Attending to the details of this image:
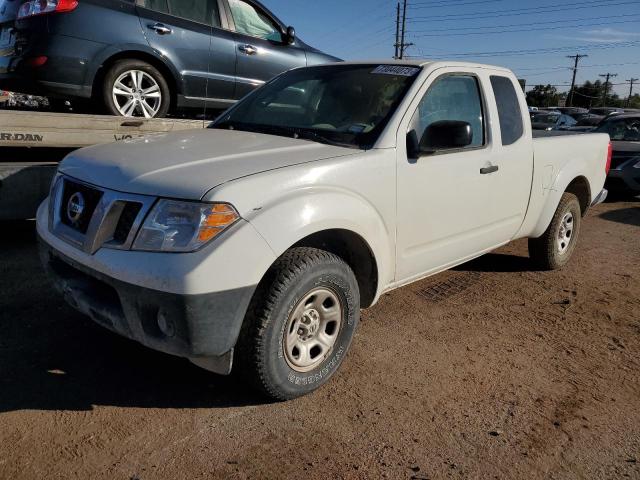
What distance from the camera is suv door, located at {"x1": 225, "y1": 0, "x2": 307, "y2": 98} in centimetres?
623

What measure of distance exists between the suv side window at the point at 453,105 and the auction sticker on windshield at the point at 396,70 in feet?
0.53

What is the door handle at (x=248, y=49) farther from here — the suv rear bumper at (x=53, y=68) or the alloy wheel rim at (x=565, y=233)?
the alloy wheel rim at (x=565, y=233)

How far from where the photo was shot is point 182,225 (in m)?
2.39

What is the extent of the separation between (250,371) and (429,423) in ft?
3.07

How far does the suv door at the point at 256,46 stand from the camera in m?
6.23

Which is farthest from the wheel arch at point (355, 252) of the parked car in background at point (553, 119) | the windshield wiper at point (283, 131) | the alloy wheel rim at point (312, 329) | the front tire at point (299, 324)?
the parked car in background at point (553, 119)

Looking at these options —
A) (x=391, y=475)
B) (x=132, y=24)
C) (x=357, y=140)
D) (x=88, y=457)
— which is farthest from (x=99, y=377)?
(x=132, y=24)

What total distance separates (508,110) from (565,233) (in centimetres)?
168

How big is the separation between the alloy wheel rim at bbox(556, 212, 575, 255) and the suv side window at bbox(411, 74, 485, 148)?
5.89 feet

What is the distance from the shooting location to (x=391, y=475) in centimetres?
237

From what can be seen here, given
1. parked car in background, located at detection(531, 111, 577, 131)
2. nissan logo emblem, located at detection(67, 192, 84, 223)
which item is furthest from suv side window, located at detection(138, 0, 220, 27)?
parked car in background, located at detection(531, 111, 577, 131)

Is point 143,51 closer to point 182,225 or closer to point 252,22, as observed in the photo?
point 252,22

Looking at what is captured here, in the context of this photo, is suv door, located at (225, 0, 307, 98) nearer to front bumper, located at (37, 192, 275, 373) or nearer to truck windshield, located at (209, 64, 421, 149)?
truck windshield, located at (209, 64, 421, 149)

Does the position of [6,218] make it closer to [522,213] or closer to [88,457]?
[88,457]
